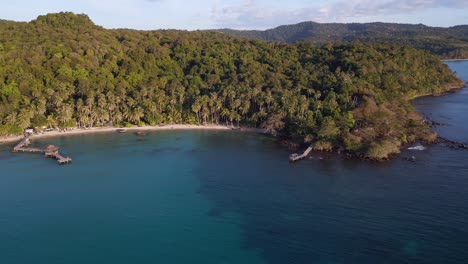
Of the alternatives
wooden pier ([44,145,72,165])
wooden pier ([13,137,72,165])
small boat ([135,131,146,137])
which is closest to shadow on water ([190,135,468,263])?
small boat ([135,131,146,137])

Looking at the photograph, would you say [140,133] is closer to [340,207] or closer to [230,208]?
[230,208]

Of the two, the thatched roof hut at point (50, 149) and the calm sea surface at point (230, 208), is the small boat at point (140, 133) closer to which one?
the calm sea surface at point (230, 208)

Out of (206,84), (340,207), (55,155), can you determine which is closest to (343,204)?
(340,207)

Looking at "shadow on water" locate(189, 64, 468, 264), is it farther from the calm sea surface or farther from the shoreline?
the shoreline

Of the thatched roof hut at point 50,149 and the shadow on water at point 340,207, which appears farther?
the thatched roof hut at point 50,149

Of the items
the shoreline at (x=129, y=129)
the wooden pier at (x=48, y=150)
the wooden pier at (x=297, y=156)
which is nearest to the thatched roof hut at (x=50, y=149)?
the wooden pier at (x=48, y=150)
